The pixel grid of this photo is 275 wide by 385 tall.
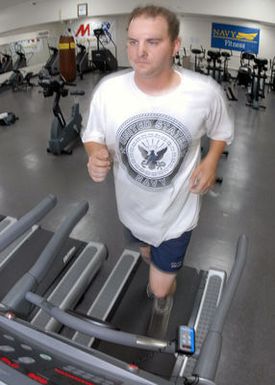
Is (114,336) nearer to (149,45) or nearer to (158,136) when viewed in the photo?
(158,136)

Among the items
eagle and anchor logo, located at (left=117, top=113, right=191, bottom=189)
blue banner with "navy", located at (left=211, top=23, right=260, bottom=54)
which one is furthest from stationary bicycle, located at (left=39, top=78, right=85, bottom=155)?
blue banner with "navy", located at (left=211, top=23, right=260, bottom=54)

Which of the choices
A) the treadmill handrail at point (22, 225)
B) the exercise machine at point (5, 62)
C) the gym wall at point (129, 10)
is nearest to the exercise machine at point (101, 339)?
the treadmill handrail at point (22, 225)

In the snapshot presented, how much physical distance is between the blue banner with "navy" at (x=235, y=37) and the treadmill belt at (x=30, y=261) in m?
9.21

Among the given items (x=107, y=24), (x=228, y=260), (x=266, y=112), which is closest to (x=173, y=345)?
(x=228, y=260)

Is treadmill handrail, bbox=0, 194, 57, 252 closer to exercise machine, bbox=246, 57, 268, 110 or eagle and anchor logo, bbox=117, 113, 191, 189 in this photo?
eagle and anchor logo, bbox=117, 113, 191, 189

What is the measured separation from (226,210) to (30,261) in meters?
2.24

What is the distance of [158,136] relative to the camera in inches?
64.5

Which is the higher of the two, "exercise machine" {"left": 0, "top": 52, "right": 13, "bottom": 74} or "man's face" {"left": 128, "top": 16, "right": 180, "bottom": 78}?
"man's face" {"left": 128, "top": 16, "right": 180, "bottom": 78}

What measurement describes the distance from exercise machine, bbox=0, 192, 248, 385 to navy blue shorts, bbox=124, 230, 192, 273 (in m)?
0.32

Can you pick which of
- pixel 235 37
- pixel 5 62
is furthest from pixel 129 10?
pixel 5 62

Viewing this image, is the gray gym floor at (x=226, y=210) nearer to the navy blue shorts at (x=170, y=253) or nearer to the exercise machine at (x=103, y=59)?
the navy blue shorts at (x=170, y=253)

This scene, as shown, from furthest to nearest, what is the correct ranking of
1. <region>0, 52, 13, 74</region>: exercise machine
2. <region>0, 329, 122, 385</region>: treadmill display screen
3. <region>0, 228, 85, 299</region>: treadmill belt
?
1. <region>0, 52, 13, 74</region>: exercise machine
2. <region>0, 228, 85, 299</region>: treadmill belt
3. <region>0, 329, 122, 385</region>: treadmill display screen

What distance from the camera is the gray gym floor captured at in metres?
2.46

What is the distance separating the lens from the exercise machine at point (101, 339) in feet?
3.20
